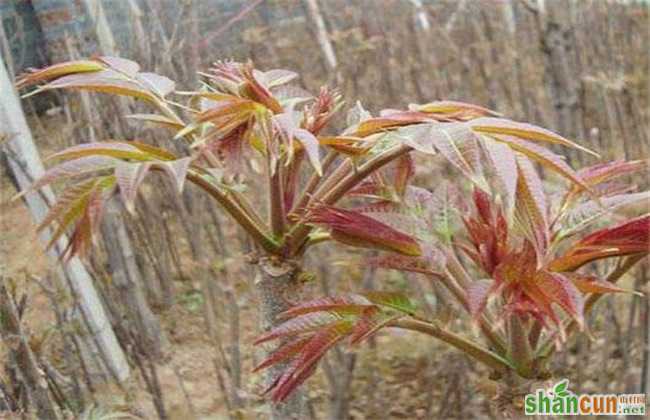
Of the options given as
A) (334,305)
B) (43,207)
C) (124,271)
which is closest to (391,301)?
(334,305)

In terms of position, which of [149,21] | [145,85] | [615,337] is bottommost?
[615,337]

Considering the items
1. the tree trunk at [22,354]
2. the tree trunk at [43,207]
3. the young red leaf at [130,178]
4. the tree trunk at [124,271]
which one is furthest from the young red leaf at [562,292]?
the tree trunk at [124,271]

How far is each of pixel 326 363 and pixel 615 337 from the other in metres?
0.59

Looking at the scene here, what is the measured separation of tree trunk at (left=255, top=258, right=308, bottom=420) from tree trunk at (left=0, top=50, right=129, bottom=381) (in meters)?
0.67

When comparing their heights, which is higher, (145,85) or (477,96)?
(145,85)

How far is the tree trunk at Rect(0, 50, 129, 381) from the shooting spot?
4.54 ft

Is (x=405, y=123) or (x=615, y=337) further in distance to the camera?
(x=615, y=337)

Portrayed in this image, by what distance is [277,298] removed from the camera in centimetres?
73

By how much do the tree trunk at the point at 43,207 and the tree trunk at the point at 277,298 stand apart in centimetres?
67

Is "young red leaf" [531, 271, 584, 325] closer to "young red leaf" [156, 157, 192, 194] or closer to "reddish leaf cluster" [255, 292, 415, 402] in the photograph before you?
"reddish leaf cluster" [255, 292, 415, 402]

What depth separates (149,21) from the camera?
1728 millimetres

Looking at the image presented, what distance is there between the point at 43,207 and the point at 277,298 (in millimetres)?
862

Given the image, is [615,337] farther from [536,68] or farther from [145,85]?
[536,68]

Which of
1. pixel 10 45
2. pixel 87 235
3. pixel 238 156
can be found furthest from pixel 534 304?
pixel 10 45
